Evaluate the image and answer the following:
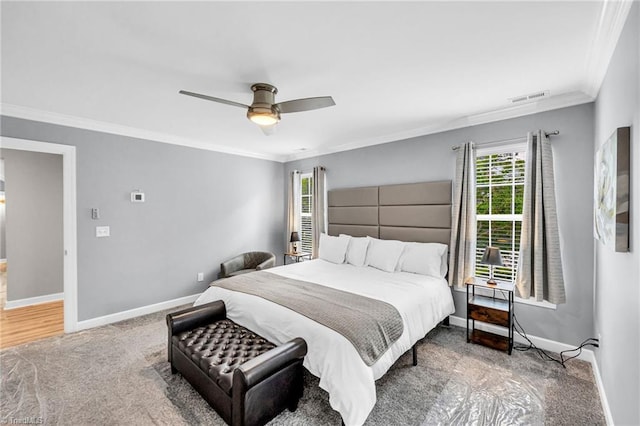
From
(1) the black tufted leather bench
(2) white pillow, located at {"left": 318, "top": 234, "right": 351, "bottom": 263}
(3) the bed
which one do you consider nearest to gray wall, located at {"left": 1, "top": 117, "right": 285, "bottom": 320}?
(3) the bed

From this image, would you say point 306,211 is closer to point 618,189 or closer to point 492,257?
point 492,257

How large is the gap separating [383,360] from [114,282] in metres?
3.66

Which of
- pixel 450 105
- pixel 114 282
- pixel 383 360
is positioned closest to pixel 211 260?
pixel 114 282

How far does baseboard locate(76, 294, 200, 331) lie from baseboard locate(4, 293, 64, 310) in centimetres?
192

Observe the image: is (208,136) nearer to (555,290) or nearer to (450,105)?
(450,105)

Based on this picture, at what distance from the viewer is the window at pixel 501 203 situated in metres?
3.21

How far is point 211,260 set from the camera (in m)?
4.76

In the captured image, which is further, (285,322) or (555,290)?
(555,290)

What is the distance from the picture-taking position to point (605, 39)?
6.07 feet

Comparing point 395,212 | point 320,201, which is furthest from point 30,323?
point 395,212

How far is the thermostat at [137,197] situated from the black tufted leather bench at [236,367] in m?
2.20

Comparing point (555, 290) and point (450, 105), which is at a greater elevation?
point (450, 105)

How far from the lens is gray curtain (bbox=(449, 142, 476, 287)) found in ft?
11.1

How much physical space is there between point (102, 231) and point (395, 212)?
13.2 feet
